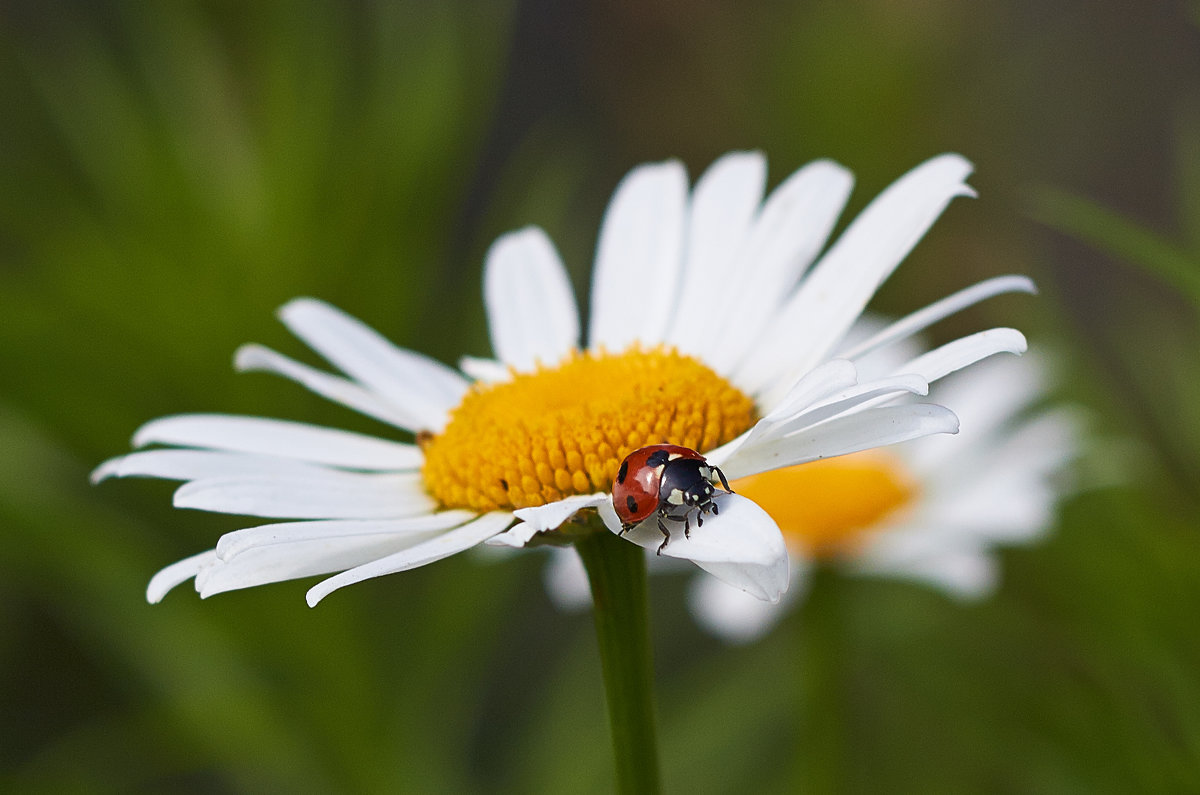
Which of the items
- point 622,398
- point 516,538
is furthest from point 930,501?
point 516,538

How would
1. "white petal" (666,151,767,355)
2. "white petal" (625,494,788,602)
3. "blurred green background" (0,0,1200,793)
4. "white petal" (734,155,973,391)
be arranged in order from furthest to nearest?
"blurred green background" (0,0,1200,793), "white petal" (666,151,767,355), "white petal" (734,155,973,391), "white petal" (625,494,788,602)

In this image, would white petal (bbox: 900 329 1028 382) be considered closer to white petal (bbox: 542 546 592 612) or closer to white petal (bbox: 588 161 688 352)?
white petal (bbox: 588 161 688 352)

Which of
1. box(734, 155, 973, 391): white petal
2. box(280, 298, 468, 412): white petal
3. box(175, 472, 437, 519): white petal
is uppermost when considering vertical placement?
box(280, 298, 468, 412): white petal

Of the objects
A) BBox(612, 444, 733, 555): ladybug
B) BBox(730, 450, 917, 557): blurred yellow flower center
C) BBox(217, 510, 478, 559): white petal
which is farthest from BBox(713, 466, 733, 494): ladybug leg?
BBox(730, 450, 917, 557): blurred yellow flower center

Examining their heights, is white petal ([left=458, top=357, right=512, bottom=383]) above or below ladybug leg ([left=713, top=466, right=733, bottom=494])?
above

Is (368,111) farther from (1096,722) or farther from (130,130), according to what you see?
(1096,722)

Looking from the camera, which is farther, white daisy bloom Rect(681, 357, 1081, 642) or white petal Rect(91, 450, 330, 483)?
white daisy bloom Rect(681, 357, 1081, 642)

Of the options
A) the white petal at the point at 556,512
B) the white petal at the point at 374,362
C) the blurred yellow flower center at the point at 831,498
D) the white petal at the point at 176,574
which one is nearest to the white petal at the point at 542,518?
the white petal at the point at 556,512

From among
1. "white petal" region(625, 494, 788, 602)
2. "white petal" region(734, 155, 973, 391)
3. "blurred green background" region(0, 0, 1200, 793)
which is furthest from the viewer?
"blurred green background" region(0, 0, 1200, 793)
